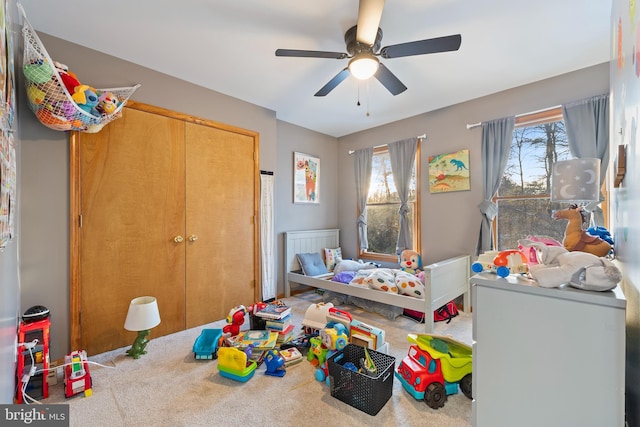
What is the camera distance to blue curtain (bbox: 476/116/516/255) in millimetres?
3010

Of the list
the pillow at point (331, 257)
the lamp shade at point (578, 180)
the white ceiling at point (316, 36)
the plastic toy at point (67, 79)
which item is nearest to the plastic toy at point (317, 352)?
the lamp shade at point (578, 180)

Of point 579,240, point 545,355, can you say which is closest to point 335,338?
point 545,355

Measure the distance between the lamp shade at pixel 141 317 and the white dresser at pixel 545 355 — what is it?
2.34 metres

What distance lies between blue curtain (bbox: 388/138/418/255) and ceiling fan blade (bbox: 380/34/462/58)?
199 cm

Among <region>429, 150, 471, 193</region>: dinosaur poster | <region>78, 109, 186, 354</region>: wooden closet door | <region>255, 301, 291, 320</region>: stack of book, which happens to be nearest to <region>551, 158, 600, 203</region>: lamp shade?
<region>429, 150, 471, 193</region>: dinosaur poster

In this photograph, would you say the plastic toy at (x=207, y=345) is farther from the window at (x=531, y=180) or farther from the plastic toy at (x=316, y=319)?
the window at (x=531, y=180)

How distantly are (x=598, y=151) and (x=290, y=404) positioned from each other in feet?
10.7

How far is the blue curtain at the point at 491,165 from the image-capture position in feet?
9.87

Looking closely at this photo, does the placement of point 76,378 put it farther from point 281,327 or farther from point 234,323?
point 281,327

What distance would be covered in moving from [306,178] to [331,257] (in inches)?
51.3

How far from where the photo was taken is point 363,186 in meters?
4.41

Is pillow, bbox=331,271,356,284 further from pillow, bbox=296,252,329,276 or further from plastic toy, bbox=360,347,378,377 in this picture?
plastic toy, bbox=360,347,378,377

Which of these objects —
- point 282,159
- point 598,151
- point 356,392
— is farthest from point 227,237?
point 598,151

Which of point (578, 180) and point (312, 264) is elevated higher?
point (578, 180)
